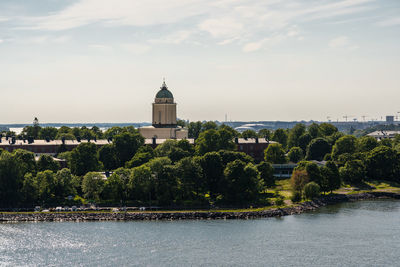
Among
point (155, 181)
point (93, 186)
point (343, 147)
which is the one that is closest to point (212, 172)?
point (155, 181)

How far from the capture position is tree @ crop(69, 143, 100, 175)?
96.6 metres

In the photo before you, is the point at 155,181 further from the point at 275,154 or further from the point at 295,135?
the point at 295,135

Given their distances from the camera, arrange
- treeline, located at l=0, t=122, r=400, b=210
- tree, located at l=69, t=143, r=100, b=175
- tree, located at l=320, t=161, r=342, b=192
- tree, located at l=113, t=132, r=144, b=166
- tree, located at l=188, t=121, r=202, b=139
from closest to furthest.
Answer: treeline, located at l=0, t=122, r=400, b=210 → tree, located at l=320, t=161, r=342, b=192 → tree, located at l=69, t=143, r=100, b=175 → tree, located at l=113, t=132, r=144, b=166 → tree, located at l=188, t=121, r=202, b=139

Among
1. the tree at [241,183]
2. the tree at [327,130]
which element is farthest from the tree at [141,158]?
the tree at [327,130]

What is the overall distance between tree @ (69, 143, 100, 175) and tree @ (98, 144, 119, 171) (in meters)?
7.49

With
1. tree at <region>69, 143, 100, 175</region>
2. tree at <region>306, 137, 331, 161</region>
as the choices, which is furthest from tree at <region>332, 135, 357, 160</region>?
tree at <region>69, 143, 100, 175</region>

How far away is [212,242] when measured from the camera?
61.7m

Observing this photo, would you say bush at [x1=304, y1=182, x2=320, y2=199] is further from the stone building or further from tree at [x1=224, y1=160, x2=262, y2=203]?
the stone building

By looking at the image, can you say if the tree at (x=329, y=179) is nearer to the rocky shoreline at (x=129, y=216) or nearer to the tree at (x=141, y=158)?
the rocky shoreline at (x=129, y=216)

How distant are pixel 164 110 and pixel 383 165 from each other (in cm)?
5119

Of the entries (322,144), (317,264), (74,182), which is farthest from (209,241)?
(322,144)

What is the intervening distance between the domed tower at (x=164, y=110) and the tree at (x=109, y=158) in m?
26.9

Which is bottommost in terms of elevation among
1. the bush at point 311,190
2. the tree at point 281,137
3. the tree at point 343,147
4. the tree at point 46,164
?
the bush at point 311,190

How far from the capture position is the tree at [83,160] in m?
96.6
